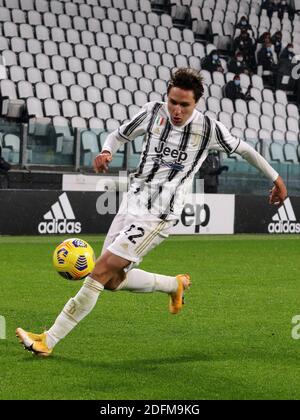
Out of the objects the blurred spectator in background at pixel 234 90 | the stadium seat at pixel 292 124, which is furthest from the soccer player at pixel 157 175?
the stadium seat at pixel 292 124

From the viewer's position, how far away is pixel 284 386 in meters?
6.61

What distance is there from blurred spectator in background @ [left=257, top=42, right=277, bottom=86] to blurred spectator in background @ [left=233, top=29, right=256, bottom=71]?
0.25 metres

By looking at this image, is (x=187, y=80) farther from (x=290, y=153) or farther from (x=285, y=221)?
(x=290, y=153)

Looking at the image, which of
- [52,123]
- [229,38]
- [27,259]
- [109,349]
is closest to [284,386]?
[109,349]

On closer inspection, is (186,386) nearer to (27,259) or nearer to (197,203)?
(27,259)

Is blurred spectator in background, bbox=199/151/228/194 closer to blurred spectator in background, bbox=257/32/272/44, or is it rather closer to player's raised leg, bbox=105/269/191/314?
blurred spectator in background, bbox=257/32/272/44

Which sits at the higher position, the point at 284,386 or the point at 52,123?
the point at 52,123

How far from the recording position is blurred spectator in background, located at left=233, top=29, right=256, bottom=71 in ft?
101

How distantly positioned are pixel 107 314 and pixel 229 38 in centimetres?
2320

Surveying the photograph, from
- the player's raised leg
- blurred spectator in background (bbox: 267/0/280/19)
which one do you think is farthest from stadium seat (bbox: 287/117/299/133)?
the player's raised leg

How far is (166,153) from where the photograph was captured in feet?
25.6

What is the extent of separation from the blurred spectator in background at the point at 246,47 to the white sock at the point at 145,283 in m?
23.1

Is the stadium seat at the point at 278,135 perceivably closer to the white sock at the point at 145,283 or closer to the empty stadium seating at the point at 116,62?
the empty stadium seating at the point at 116,62

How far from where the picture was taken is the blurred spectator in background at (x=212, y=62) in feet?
96.8
